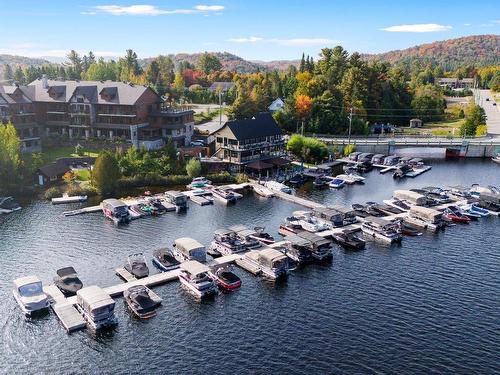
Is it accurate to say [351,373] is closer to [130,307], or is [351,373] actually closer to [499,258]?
[130,307]

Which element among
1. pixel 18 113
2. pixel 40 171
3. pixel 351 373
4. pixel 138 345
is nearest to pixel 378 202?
pixel 351 373

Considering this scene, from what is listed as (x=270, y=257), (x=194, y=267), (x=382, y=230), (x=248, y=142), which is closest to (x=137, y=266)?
(x=194, y=267)

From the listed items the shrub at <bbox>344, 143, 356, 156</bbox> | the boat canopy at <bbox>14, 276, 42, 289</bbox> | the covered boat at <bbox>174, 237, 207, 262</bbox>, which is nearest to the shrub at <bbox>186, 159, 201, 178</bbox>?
the covered boat at <bbox>174, 237, 207, 262</bbox>

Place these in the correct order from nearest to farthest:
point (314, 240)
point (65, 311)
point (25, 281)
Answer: point (65, 311), point (25, 281), point (314, 240)

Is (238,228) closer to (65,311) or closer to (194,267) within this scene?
(194,267)

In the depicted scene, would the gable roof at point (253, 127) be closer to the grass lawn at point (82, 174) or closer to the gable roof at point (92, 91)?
the gable roof at point (92, 91)

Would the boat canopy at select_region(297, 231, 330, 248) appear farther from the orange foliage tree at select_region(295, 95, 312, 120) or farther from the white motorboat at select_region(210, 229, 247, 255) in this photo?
the orange foliage tree at select_region(295, 95, 312, 120)

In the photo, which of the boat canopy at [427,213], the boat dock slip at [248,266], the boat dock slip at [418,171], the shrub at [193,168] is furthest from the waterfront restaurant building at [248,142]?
the boat dock slip at [248,266]

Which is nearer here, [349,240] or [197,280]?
[197,280]
